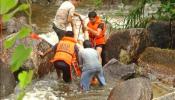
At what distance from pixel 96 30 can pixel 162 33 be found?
1851 millimetres

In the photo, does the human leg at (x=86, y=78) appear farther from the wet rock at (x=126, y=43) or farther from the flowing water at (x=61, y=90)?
the wet rock at (x=126, y=43)

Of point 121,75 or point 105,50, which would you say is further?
point 105,50

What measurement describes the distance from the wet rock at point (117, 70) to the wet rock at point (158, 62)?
33 centimetres

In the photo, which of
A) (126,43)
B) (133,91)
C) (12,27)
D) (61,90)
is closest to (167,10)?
(126,43)

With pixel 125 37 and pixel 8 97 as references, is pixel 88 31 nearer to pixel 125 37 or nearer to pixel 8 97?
pixel 125 37

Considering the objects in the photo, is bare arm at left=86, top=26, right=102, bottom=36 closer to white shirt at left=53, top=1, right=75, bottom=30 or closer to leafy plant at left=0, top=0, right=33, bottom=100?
white shirt at left=53, top=1, right=75, bottom=30

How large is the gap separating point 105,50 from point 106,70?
723mm

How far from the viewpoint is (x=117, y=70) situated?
916 centimetres

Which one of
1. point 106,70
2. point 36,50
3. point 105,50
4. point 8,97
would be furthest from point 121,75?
point 8,97

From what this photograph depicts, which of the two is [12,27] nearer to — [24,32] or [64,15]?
[64,15]

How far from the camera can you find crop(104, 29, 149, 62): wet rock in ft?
32.2

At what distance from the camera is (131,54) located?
9906mm

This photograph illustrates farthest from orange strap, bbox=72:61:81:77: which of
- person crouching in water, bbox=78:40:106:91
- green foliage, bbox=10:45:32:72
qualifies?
green foliage, bbox=10:45:32:72

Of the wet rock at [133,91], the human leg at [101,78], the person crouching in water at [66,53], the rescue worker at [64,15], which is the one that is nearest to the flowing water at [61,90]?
the human leg at [101,78]
